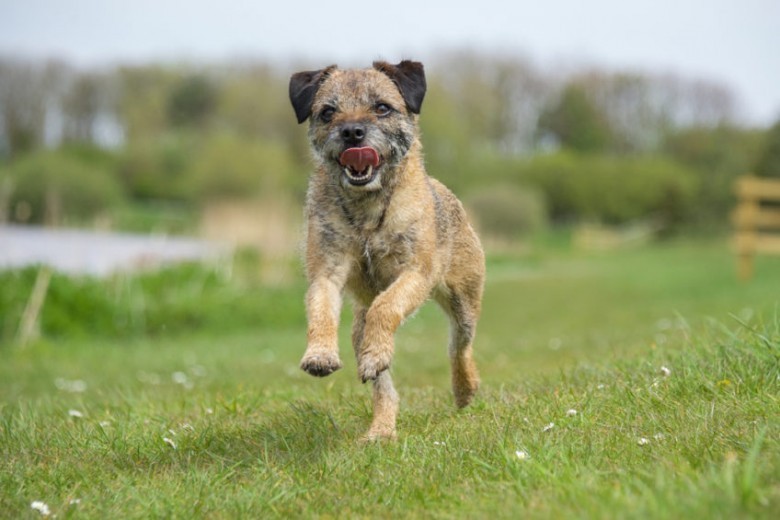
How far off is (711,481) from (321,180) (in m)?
2.92

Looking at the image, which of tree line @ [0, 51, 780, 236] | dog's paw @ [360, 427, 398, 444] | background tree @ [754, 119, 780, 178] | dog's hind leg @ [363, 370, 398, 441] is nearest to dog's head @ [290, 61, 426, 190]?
dog's hind leg @ [363, 370, 398, 441]

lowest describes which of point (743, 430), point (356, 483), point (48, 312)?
point (48, 312)

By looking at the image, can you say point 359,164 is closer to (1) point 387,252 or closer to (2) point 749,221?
(1) point 387,252

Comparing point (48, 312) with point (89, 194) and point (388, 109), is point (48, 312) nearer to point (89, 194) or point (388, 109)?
point (388, 109)

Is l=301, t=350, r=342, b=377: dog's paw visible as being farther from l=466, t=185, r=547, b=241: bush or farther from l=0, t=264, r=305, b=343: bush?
l=466, t=185, r=547, b=241: bush

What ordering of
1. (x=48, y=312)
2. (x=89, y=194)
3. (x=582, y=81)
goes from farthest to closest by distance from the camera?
(x=582, y=81), (x=89, y=194), (x=48, y=312)

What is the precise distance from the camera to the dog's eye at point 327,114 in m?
5.11

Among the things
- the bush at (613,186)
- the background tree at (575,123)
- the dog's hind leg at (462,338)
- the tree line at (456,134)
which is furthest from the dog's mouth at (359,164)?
the background tree at (575,123)

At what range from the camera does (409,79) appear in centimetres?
531

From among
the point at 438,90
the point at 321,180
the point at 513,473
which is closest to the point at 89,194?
the point at 438,90

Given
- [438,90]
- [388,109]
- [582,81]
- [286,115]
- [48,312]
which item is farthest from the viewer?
[582,81]

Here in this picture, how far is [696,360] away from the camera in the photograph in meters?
5.15

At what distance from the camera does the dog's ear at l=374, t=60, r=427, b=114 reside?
17.3 feet

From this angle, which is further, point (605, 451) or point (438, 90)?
point (438, 90)
